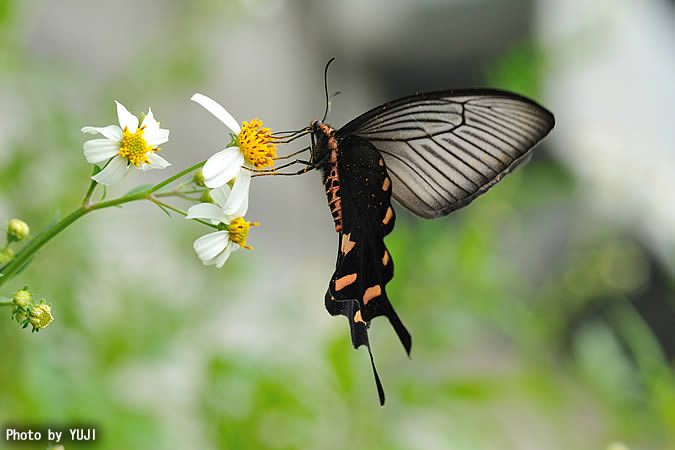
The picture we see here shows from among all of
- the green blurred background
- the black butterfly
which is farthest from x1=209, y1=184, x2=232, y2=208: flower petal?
the green blurred background

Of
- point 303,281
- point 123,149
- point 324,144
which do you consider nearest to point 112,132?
point 123,149

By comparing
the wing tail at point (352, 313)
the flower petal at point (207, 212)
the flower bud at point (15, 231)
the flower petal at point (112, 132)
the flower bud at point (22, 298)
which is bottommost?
the wing tail at point (352, 313)

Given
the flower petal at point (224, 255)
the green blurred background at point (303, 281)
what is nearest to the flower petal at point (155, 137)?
the flower petal at point (224, 255)

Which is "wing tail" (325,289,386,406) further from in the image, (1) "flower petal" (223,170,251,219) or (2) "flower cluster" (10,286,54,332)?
(2) "flower cluster" (10,286,54,332)

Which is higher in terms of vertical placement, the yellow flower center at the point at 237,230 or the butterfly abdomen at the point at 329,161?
the butterfly abdomen at the point at 329,161

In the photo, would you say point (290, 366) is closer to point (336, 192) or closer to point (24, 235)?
point (336, 192)

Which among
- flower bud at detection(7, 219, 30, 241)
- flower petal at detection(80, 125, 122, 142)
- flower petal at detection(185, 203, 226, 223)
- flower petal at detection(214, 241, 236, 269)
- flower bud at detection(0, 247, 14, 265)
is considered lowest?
flower petal at detection(214, 241, 236, 269)

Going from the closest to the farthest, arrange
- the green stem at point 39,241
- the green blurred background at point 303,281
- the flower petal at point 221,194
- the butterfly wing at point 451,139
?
the green stem at point 39,241
the flower petal at point 221,194
the butterfly wing at point 451,139
the green blurred background at point 303,281

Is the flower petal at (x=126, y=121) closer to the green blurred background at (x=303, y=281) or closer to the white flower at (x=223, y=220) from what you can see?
the white flower at (x=223, y=220)
